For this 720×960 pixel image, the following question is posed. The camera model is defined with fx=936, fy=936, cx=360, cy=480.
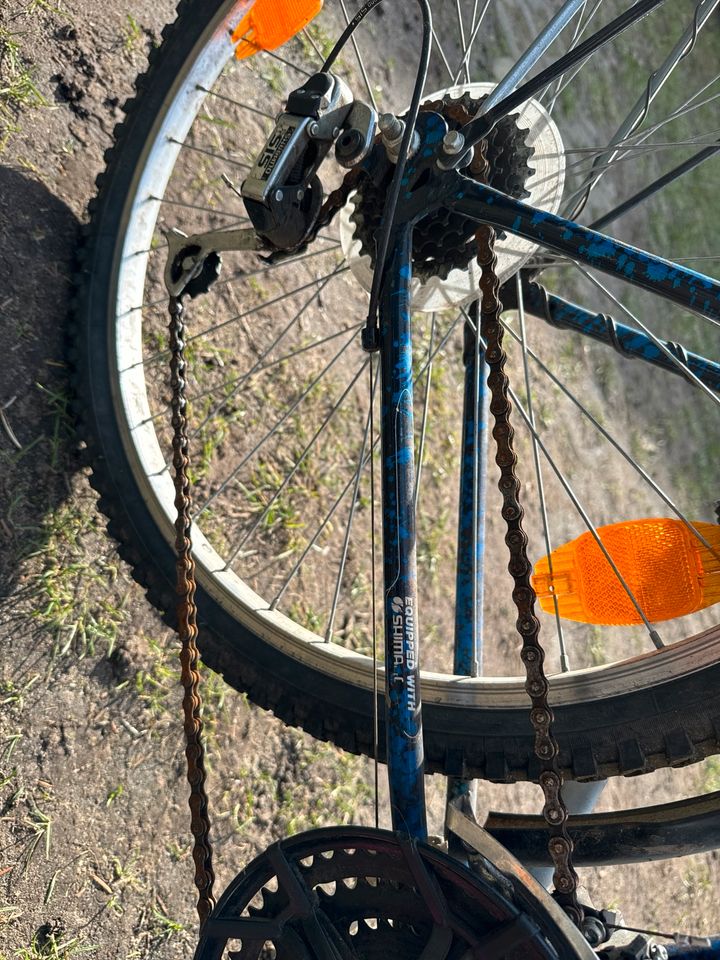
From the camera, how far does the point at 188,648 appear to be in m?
1.22

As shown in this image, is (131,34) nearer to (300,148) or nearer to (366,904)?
(300,148)

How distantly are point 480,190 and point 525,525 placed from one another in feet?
4.43

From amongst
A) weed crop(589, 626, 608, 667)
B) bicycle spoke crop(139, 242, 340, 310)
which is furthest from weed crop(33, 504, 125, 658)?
weed crop(589, 626, 608, 667)

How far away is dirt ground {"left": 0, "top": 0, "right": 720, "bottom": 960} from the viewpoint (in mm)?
1567

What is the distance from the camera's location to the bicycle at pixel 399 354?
1140mm

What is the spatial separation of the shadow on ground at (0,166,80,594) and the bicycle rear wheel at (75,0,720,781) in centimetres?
10

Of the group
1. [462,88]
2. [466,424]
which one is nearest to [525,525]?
[466,424]

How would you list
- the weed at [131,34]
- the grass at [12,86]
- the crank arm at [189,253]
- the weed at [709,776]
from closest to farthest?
the crank arm at [189,253] → the grass at [12,86] → the weed at [131,34] → the weed at [709,776]

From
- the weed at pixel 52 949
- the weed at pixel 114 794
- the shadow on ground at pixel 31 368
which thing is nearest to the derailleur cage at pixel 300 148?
the shadow on ground at pixel 31 368

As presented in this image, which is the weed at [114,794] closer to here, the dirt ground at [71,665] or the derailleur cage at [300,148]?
the dirt ground at [71,665]

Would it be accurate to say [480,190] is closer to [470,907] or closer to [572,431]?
[470,907]

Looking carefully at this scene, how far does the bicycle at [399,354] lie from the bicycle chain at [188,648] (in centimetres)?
21

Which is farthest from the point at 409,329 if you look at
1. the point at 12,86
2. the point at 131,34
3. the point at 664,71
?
the point at 131,34

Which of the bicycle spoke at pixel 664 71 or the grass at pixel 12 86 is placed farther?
the grass at pixel 12 86
